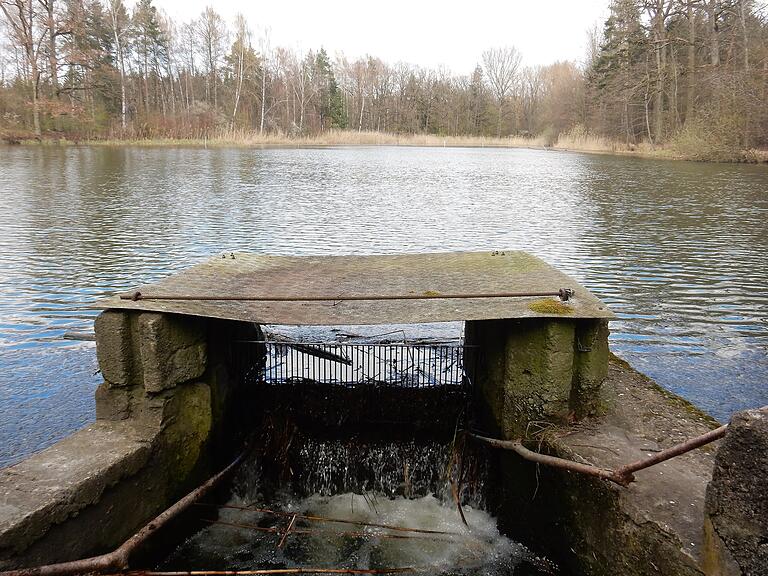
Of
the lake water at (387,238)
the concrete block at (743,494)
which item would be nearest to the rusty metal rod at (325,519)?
the lake water at (387,238)

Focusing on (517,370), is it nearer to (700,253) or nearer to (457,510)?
(457,510)

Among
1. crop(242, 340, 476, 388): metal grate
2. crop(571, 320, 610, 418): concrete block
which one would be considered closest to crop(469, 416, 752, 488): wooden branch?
crop(571, 320, 610, 418): concrete block

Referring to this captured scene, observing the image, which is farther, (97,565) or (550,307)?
(550,307)

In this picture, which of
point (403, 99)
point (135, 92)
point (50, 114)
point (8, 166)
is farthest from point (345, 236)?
point (403, 99)

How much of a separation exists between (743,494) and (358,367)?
15.1 feet

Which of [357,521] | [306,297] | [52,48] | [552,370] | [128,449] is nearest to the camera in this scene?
[128,449]

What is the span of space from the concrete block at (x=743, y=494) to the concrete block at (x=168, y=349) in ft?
11.0

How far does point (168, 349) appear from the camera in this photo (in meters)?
4.29

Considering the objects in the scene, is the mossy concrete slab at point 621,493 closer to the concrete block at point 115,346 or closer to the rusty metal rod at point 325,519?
the rusty metal rod at point 325,519

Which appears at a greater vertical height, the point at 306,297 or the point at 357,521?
the point at 306,297

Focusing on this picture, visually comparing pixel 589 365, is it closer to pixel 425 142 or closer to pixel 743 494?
pixel 743 494

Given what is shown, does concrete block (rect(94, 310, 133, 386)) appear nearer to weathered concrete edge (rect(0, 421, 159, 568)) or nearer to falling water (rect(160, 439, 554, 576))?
weathered concrete edge (rect(0, 421, 159, 568))

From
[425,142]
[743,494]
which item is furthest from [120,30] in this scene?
[743,494]

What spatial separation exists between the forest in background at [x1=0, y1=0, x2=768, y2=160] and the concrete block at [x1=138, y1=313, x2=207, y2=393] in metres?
34.3
